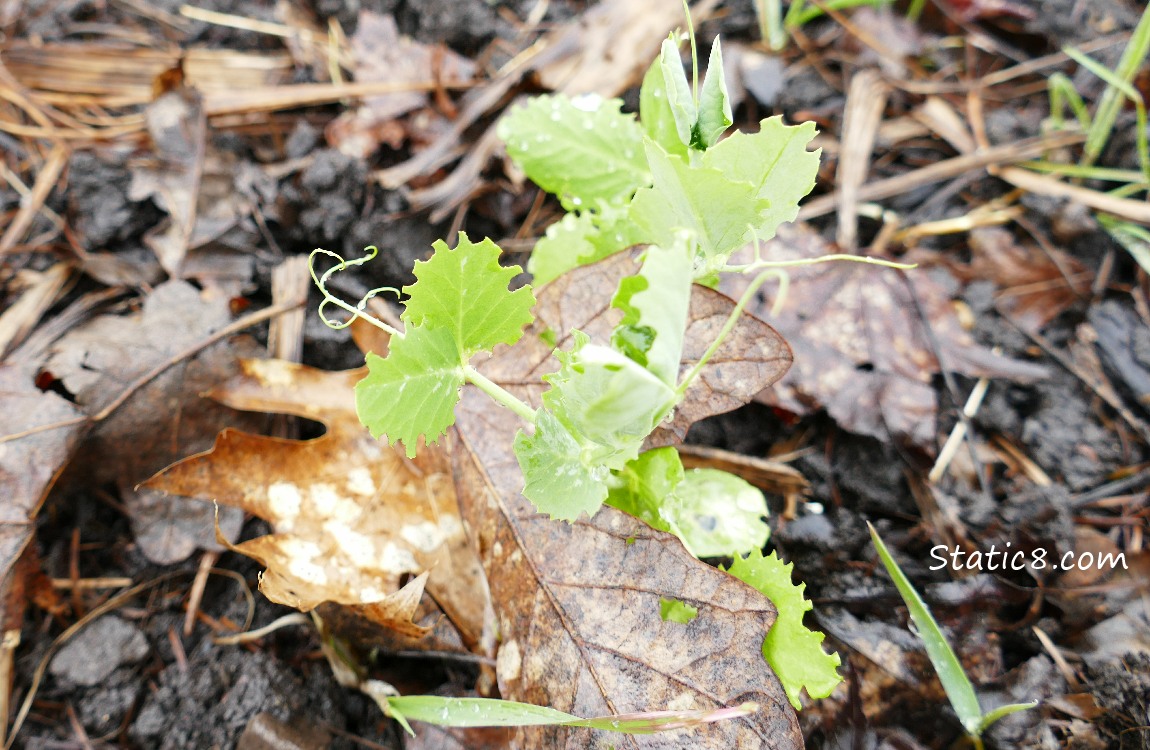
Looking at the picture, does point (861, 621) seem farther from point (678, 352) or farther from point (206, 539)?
point (206, 539)

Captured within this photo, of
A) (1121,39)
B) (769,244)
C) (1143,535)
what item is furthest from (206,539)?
(1121,39)

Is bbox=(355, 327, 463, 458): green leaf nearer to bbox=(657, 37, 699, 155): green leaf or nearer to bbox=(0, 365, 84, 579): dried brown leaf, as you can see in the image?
bbox=(657, 37, 699, 155): green leaf

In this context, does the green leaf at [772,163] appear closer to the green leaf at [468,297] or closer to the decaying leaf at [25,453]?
the green leaf at [468,297]

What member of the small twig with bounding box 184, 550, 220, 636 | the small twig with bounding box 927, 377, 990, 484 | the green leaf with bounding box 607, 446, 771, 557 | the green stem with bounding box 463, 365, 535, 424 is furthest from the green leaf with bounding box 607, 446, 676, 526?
the small twig with bounding box 184, 550, 220, 636

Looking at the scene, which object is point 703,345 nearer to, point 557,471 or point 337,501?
point 557,471

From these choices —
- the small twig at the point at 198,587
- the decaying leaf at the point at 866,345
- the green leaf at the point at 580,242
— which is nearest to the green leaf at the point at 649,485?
the green leaf at the point at 580,242

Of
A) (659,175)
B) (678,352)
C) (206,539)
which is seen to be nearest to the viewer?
(678,352)
